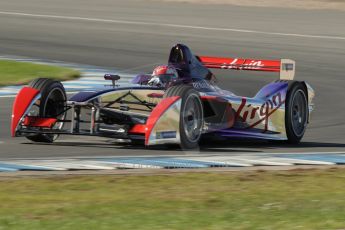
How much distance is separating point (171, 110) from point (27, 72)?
864cm

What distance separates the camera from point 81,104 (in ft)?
37.3

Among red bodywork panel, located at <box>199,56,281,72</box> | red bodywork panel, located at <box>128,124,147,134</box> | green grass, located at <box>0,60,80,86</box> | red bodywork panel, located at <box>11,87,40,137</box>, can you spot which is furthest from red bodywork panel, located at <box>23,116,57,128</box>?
green grass, located at <box>0,60,80,86</box>

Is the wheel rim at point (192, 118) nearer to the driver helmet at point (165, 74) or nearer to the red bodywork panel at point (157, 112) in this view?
the red bodywork panel at point (157, 112)

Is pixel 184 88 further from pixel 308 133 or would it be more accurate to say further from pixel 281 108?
pixel 308 133

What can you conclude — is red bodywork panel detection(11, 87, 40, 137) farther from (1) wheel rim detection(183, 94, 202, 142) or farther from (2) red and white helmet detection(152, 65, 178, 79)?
(1) wheel rim detection(183, 94, 202, 142)

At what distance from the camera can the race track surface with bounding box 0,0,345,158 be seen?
40.5 ft

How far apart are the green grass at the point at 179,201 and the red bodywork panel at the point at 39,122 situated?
1823 millimetres

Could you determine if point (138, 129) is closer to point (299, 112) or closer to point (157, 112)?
point (157, 112)

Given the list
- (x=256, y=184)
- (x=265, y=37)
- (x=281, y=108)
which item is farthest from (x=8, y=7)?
(x=256, y=184)

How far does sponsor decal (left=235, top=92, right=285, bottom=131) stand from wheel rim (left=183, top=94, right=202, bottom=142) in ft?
2.61

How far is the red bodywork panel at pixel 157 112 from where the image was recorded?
1103 cm

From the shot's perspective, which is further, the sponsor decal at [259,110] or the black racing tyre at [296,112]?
the black racing tyre at [296,112]

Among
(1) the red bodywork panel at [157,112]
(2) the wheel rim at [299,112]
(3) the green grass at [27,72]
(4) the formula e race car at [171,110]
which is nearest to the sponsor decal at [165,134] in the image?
(4) the formula e race car at [171,110]

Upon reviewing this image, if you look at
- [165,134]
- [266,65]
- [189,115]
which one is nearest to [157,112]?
[165,134]
